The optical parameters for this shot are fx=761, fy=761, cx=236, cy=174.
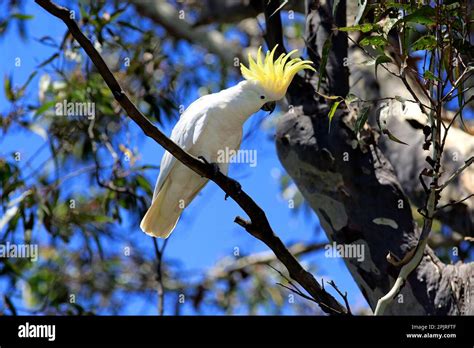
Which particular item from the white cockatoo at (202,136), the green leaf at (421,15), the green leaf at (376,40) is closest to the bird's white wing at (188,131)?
the white cockatoo at (202,136)

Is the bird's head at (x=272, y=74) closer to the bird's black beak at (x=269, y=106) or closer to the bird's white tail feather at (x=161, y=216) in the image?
the bird's black beak at (x=269, y=106)

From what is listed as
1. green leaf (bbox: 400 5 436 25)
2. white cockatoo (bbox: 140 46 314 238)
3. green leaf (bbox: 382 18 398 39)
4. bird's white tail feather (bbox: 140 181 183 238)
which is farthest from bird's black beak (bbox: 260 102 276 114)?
green leaf (bbox: 400 5 436 25)

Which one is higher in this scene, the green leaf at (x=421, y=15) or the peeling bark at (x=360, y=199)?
the green leaf at (x=421, y=15)

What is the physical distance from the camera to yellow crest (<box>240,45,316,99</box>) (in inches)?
104

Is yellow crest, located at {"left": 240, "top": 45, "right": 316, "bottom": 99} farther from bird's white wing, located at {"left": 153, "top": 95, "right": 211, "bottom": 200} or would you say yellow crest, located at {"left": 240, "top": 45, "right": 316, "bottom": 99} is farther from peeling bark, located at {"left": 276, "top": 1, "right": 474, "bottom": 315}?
bird's white wing, located at {"left": 153, "top": 95, "right": 211, "bottom": 200}

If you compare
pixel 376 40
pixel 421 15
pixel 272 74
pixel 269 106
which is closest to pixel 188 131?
pixel 269 106

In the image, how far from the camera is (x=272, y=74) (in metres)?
2.71

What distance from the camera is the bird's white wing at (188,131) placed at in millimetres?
2953

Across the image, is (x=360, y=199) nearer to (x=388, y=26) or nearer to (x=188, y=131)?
(x=188, y=131)

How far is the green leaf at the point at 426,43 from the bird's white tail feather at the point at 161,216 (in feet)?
4.01

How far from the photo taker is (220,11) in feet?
16.3

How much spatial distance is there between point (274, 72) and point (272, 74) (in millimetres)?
12
